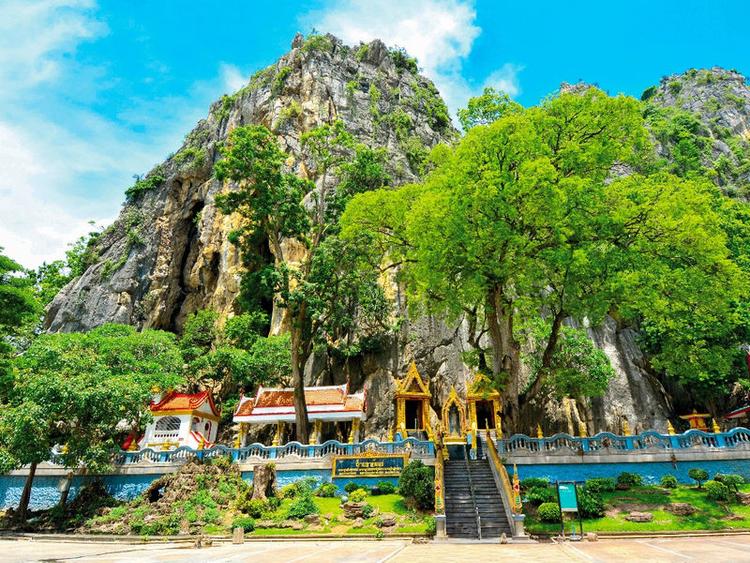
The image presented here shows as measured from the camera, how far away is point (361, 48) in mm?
59188

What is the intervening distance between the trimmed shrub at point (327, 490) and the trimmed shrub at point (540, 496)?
753cm

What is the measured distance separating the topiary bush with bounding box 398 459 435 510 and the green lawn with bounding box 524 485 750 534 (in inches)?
128

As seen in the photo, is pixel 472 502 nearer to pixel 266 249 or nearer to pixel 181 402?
pixel 181 402

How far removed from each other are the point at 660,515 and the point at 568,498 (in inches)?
152

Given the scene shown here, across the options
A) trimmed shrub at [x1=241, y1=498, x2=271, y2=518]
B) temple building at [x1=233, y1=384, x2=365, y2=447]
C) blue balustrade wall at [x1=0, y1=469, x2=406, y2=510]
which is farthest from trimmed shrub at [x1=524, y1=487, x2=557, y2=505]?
temple building at [x1=233, y1=384, x2=365, y2=447]

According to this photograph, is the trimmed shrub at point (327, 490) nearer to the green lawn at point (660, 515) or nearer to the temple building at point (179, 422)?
the green lawn at point (660, 515)

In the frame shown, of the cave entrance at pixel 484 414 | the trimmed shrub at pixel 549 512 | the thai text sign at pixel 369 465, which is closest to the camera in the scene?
the trimmed shrub at pixel 549 512

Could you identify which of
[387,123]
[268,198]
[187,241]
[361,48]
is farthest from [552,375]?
[361,48]

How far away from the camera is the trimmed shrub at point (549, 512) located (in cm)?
1439

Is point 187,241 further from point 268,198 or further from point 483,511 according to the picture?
point 483,511

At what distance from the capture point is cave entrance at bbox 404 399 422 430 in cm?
2864

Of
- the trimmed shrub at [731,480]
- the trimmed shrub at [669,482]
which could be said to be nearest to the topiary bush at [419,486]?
the trimmed shrub at [669,482]

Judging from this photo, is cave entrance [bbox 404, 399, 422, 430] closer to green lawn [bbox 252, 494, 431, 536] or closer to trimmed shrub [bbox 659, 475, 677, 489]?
green lawn [bbox 252, 494, 431, 536]

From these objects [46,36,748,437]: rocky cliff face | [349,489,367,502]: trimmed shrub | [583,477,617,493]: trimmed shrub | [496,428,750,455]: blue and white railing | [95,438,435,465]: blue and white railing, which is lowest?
[349,489,367,502]: trimmed shrub
